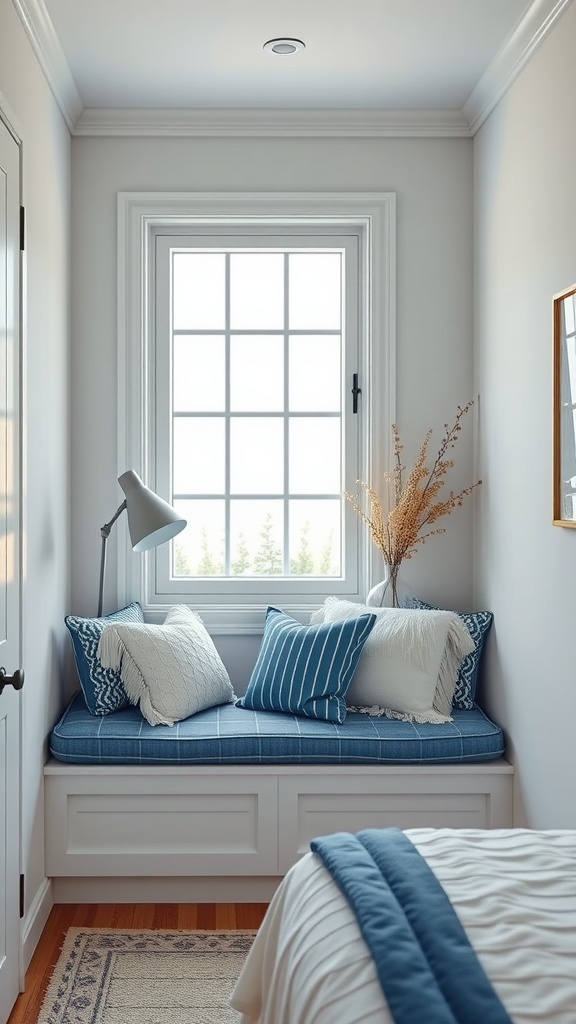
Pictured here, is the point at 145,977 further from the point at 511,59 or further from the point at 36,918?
the point at 511,59

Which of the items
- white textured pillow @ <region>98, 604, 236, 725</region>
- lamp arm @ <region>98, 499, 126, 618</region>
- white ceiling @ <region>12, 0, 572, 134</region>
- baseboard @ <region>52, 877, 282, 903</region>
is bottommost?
baseboard @ <region>52, 877, 282, 903</region>

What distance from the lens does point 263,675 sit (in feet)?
10.3

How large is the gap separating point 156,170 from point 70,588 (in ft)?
5.29

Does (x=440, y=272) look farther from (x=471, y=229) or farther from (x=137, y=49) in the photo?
(x=137, y=49)

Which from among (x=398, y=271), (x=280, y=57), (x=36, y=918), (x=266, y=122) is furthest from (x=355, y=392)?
(x=36, y=918)

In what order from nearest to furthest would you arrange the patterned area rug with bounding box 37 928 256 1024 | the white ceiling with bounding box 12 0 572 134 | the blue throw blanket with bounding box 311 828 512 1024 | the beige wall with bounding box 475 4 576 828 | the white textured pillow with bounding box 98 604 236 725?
the blue throw blanket with bounding box 311 828 512 1024 → the patterned area rug with bounding box 37 928 256 1024 → the beige wall with bounding box 475 4 576 828 → the white ceiling with bounding box 12 0 572 134 → the white textured pillow with bounding box 98 604 236 725

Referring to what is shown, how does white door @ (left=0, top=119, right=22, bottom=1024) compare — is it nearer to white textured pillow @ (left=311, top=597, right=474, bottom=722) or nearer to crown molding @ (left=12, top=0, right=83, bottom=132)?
→ crown molding @ (left=12, top=0, right=83, bottom=132)

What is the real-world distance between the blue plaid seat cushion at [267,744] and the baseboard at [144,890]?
1.36 feet

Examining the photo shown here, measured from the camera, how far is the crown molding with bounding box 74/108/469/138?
3.36 m

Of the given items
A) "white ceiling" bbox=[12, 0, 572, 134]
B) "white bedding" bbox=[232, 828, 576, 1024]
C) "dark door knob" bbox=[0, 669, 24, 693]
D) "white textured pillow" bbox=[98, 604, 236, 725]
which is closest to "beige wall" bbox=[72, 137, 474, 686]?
"white ceiling" bbox=[12, 0, 572, 134]

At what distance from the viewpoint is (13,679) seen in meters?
2.22

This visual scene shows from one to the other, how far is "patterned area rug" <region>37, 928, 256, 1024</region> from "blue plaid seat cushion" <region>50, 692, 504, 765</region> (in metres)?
0.52

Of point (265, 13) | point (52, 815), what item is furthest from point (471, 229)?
point (52, 815)

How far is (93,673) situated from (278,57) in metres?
2.12
